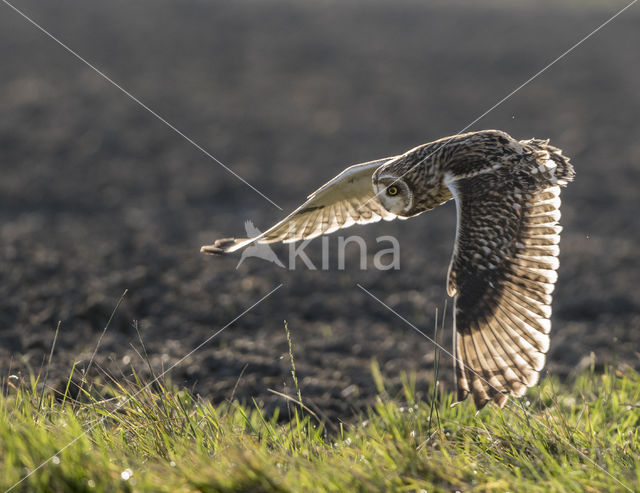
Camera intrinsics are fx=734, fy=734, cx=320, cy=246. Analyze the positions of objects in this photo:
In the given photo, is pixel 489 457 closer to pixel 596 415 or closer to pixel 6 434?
pixel 596 415

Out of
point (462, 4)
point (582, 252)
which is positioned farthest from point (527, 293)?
point (462, 4)

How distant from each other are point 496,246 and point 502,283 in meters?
0.22

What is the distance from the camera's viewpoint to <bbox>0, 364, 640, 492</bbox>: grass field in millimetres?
3186

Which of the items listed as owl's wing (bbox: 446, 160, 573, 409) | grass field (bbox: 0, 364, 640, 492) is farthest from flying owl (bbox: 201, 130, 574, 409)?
grass field (bbox: 0, 364, 640, 492)

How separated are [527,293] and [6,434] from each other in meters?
2.78

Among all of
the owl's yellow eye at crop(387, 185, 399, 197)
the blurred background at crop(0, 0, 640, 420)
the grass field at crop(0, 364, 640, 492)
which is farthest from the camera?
the blurred background at crop(0, 0, 640, 420)

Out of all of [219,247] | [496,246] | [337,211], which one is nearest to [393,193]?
[337,211]

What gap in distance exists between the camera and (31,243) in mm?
8297

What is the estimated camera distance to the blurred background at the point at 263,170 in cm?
619

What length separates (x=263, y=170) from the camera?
37.3ft

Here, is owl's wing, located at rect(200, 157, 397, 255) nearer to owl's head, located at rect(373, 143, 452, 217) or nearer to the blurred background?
owl's head, located at rect(373, 143, 452, 217)

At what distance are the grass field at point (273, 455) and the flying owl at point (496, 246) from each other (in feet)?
0.98

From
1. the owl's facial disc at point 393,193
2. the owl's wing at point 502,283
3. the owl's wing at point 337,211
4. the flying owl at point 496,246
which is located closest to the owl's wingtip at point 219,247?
the flying owl at point 496,246

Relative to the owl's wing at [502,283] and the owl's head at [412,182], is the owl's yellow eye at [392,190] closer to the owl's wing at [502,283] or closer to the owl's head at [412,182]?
the owl's head at [412,182]
